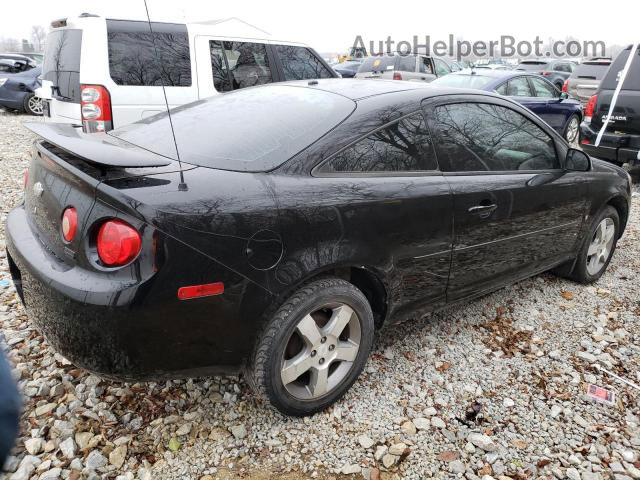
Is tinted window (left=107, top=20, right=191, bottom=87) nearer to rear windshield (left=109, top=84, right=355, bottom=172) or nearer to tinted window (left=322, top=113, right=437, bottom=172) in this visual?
rear windshield (left=109, top=84, right=355, bottom=172)

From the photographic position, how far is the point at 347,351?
249 cm

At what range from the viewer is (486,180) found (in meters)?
2.90

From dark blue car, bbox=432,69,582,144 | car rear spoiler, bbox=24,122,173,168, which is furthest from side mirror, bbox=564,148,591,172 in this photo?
dark blue car, bbox=432,69,582,144

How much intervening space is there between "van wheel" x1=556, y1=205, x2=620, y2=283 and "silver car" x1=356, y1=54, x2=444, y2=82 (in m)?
10.8

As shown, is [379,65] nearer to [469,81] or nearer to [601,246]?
[469,81]

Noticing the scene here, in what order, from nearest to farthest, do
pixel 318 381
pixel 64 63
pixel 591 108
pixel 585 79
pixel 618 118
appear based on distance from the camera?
pixel 318 381, pixel 64 63, pixel 618 118, pixel 591 108, pixel 585 79

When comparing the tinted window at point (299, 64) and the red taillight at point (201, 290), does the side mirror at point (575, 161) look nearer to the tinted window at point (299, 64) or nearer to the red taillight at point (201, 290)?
the red taillight at point (201, 290)

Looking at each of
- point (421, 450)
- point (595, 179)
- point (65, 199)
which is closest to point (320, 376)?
point (421, 450)

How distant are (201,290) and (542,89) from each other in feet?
30.1

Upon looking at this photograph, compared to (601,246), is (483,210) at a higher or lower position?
higher

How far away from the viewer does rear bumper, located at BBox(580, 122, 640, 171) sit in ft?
21.7

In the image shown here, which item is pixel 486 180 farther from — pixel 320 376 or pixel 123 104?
pixel 123 104

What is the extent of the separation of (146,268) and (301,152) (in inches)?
33.8

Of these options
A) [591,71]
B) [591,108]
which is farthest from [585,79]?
[591,108]
